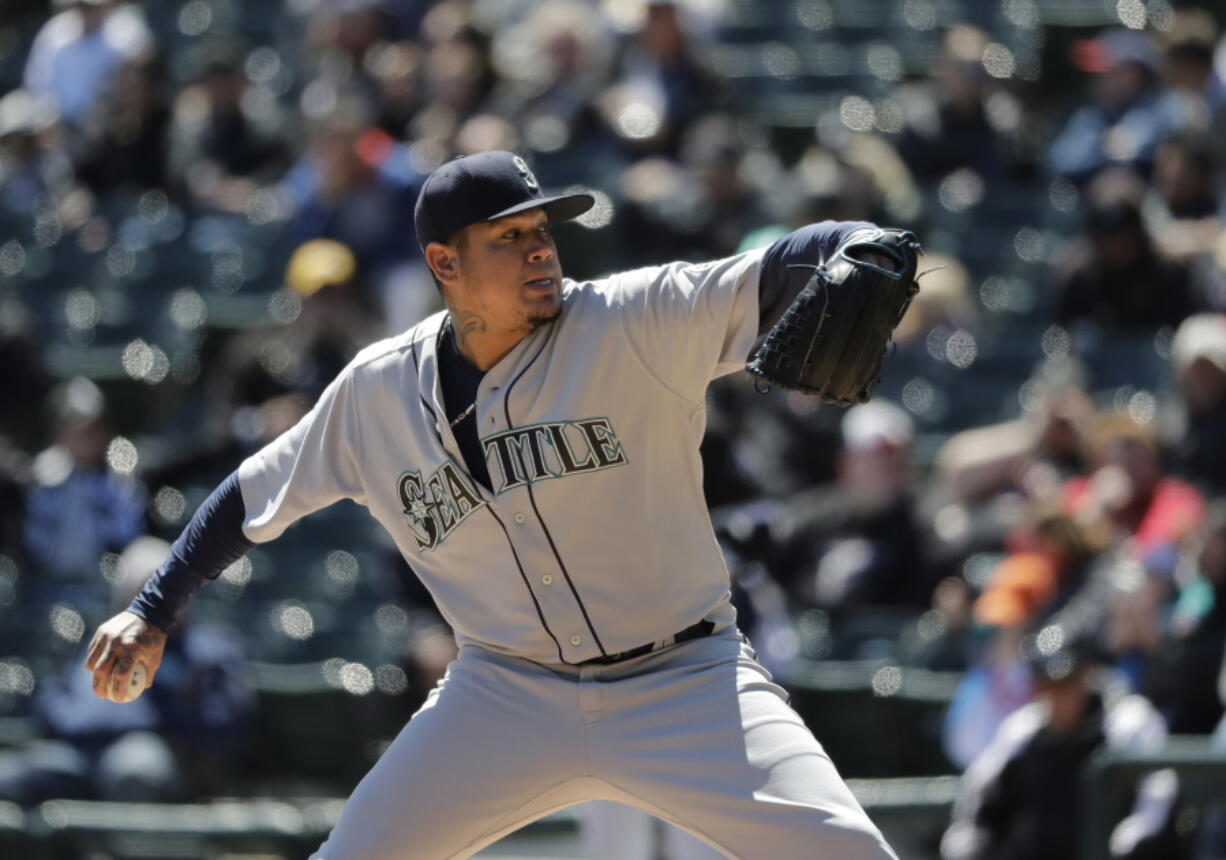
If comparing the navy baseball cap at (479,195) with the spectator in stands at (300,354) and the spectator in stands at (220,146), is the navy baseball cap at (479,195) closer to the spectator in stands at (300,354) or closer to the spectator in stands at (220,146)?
the spectator in stands at (300,354)

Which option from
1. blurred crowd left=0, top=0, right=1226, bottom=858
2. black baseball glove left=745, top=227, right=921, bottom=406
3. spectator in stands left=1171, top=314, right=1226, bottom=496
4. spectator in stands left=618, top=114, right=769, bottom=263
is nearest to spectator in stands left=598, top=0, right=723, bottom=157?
blurred crowd left=0, top=0, right=1226, bottom=858

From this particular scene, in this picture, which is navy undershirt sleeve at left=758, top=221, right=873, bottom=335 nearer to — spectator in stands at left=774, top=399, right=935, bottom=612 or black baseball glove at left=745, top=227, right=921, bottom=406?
black baseball glove at left=745, top=227, right=921, bottom=406

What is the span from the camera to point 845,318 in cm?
345

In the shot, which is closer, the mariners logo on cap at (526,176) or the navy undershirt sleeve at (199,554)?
the mariners logo on cap at (526,176)

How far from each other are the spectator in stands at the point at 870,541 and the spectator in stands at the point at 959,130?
2.17 m

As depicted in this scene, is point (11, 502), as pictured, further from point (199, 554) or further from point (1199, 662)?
point (1199, 662)

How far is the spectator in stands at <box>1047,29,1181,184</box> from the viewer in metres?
8.22

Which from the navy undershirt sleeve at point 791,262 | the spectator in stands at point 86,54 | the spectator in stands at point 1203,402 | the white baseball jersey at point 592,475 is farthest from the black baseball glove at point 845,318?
the spectator in stands at point 86,54

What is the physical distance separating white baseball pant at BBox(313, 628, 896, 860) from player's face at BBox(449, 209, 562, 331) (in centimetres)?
68

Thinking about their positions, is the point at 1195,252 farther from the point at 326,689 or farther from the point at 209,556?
the point at 209,556

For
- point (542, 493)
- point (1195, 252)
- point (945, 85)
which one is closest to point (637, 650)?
point (542, 493)

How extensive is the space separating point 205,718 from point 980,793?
2.66m

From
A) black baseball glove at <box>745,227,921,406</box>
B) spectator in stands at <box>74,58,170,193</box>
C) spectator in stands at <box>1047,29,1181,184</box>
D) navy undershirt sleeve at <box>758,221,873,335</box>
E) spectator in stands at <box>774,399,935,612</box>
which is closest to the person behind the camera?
black baseball glove at <box>745,227,921,406</box>

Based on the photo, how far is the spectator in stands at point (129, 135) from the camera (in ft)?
33.1
